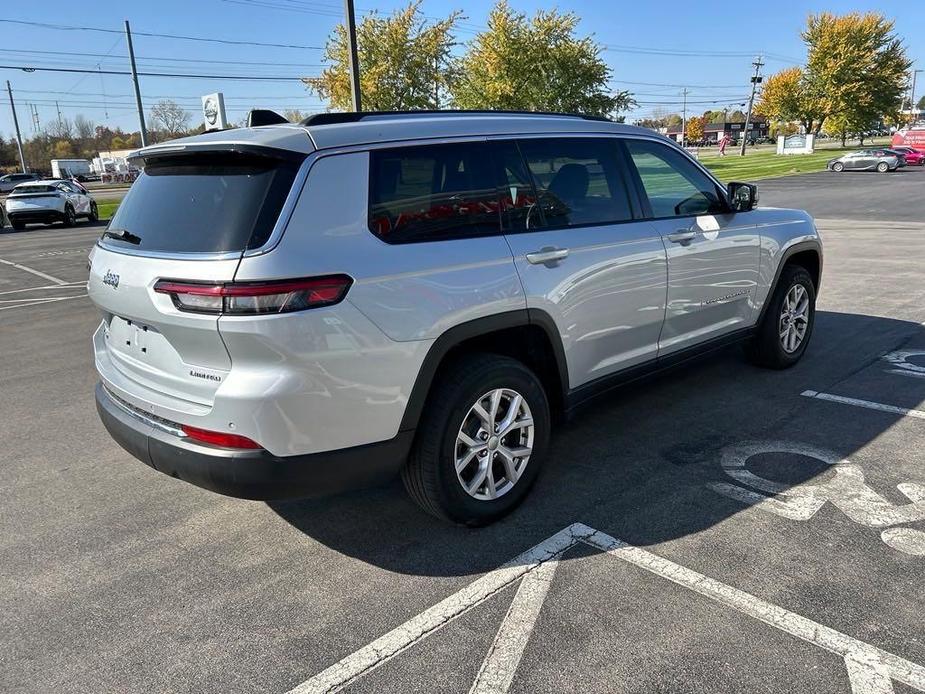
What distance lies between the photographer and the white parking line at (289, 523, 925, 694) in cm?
231

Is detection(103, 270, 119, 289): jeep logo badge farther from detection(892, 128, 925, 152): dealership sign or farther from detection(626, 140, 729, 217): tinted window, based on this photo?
detection(892, 128, 925, 152): dealership sign

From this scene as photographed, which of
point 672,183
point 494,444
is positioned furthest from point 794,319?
point 494,444

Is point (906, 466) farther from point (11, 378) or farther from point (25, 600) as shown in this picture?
point (11, 378)

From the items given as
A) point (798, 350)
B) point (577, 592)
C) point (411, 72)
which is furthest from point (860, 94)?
point (577, 592)

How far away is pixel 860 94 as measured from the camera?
199ft

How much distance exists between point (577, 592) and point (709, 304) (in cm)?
246

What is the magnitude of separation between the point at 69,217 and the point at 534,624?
24.3 meters

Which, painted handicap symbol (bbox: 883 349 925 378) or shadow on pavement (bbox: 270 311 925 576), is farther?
painted handicap symbol (bbox: 883 349 925 378)

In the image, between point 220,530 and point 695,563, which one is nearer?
point 695,563

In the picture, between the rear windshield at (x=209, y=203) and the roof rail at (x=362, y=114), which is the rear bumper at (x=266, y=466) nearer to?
the rear windshield at (x=209, y=203)

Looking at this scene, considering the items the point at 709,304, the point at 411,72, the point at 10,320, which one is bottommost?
the point at 10,320

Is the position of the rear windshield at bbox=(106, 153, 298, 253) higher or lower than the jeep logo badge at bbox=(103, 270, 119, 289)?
higher

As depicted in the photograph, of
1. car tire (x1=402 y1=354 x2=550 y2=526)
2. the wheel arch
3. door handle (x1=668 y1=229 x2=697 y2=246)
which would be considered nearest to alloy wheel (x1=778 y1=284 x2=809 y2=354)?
door handle (x1=668 y1=229 x2=697 y2=246)

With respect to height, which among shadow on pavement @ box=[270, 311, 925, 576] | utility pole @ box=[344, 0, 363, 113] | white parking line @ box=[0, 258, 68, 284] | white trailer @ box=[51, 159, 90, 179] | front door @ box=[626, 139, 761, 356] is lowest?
white trailer @ box=[51, 159, 90, 179]
